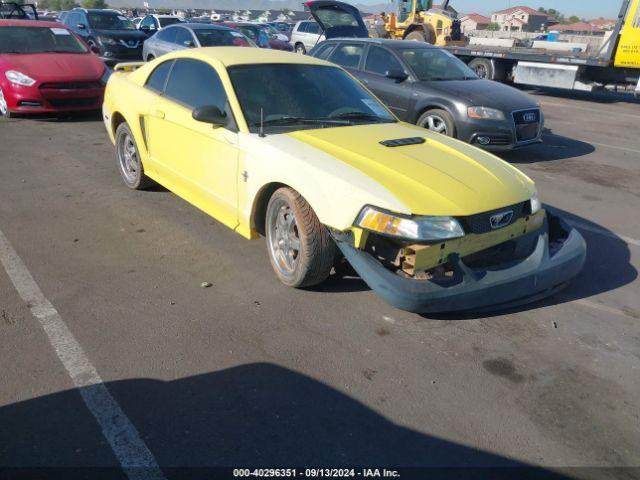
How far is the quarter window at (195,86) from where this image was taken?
455 centimetres

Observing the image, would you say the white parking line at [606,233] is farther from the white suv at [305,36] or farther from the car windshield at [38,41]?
the white suv at [305,36]

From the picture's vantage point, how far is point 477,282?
3463 mm

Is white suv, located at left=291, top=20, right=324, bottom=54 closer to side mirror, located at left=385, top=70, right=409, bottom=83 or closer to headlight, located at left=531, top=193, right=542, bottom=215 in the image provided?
side mirror, located at left=385, top=70, right=409, bottom=83

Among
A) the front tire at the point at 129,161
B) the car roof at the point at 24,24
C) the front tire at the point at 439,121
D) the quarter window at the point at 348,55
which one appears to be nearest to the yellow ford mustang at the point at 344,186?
the front tire at the point at 129,161

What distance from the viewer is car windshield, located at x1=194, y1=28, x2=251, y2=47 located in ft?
42.2

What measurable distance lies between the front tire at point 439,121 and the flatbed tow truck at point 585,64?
8.37m

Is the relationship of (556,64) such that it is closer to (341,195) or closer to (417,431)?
(341,195)

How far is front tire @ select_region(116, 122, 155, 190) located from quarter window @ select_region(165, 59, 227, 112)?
93cm

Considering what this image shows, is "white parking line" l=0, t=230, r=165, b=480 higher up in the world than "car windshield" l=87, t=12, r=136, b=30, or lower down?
lower down

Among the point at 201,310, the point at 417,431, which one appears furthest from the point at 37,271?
the point at 417,431

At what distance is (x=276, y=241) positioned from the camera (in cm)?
416

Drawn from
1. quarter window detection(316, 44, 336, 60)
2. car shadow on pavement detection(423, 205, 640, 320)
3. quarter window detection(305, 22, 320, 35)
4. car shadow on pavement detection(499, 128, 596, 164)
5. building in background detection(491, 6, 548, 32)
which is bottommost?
building in background detection(491, 6, 548, 32)

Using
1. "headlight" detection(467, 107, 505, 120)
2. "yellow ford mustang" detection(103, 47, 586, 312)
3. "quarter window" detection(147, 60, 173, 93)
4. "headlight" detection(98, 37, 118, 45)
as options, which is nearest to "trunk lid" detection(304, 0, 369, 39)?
"headlight" detection(98, 37, 118, 45)

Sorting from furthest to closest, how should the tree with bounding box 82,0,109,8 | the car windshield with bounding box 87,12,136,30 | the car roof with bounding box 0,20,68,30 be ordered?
the tree with bounding box 82,0,109,8, the car windshield with bounding box 87,12,136,30, the car roof with bounding box 0,20,68,30
